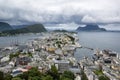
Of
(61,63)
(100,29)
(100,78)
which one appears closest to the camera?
(100,78)

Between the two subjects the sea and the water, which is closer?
the water

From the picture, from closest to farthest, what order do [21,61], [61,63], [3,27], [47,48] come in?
[61,63] → [21,61] → [47,48] → [3,27]

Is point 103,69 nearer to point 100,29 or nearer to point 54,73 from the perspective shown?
point 54,73

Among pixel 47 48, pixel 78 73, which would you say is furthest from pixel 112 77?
pixel 47 48

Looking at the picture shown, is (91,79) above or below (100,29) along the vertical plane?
above

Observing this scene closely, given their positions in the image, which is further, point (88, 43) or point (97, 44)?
point (88, 43)

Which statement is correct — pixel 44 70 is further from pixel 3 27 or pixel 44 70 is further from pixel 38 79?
pixel 3 27

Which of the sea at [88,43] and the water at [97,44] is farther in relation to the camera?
the sea at [88,43]

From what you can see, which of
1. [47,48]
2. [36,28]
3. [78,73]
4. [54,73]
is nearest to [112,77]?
[78,73]

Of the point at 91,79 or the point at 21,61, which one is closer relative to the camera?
the point at 91,79
